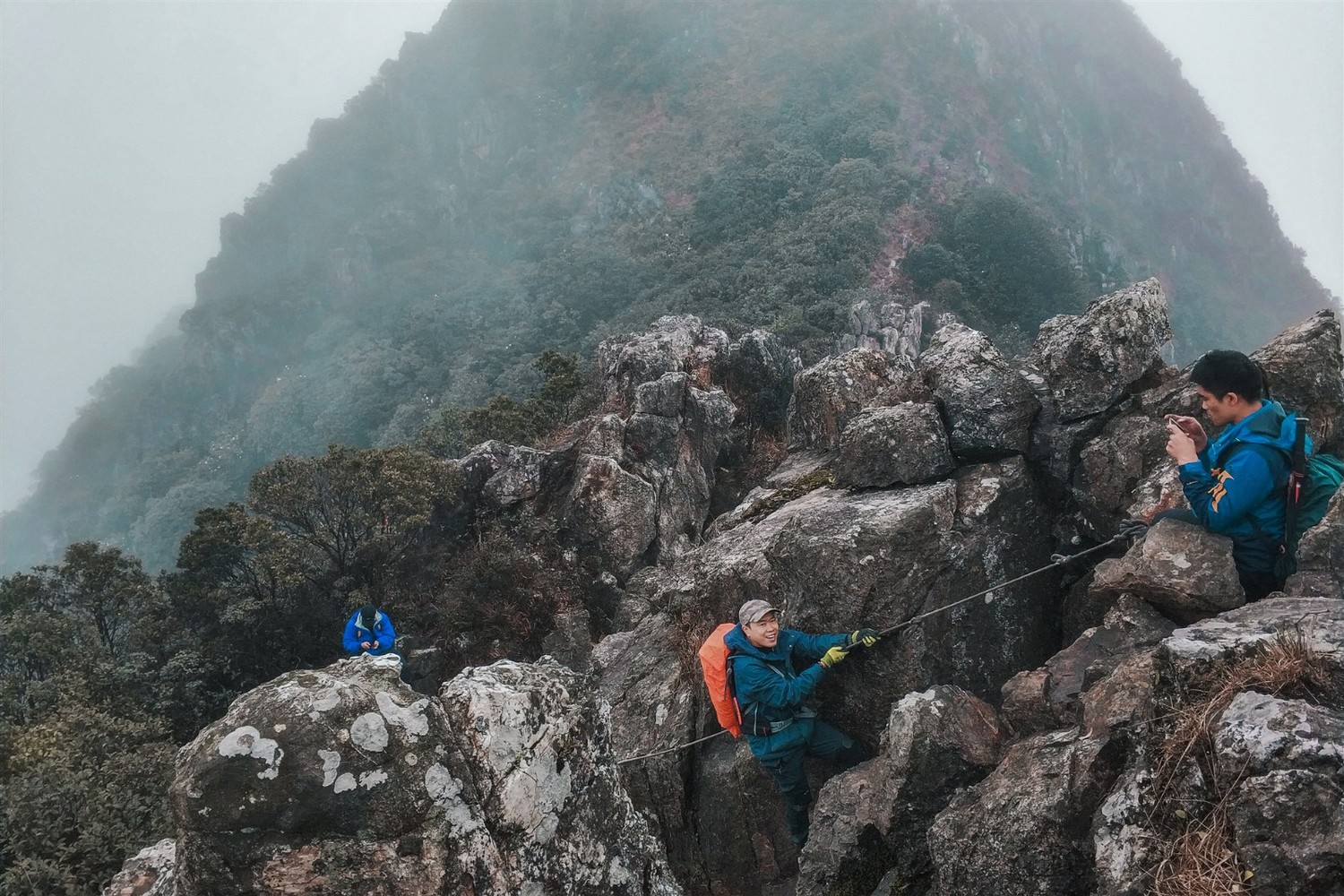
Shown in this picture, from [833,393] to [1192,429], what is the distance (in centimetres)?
734

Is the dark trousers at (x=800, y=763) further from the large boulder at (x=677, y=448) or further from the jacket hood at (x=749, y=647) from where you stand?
the large boulder at (x=677, y=448)

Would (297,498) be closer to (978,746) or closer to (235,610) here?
(235,610)

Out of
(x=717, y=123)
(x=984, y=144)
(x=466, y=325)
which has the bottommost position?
(x=984, y=144)

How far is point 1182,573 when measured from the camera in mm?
4914

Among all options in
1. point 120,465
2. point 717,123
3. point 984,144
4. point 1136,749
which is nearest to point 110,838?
point 1136,749

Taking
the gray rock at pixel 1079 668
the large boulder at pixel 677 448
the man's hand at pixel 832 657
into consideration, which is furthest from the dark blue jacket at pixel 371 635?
the gray rock at pixel 1079 668

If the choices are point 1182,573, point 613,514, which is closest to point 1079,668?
point 1182,573

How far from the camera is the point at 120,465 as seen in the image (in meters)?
88.2

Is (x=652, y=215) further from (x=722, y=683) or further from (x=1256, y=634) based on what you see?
(x=1256, y=634)

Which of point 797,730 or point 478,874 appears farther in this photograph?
point 797,730

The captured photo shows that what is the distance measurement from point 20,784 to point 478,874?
10.5 m

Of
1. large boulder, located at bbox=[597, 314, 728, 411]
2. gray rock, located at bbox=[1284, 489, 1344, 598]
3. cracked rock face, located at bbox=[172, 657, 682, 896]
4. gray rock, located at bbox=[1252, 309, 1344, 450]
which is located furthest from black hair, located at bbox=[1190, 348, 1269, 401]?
large boulder, located at bbox=[597, 314, 728, 411]

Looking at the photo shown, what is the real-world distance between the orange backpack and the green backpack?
146 inches

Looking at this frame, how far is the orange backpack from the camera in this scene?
19.2 ft
